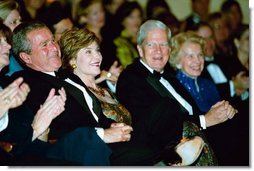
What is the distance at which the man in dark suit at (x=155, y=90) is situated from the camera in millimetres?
3396

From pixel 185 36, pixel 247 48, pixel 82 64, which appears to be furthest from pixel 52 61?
pixel 247 48

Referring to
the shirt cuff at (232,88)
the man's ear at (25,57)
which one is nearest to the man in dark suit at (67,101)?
the man's ear at (25,57)

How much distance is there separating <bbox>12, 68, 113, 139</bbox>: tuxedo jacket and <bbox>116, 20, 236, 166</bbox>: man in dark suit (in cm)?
29

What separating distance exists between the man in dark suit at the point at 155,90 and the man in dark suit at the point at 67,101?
0.53 feet

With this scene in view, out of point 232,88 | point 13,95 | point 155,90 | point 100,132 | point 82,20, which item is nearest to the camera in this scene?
point 13,95

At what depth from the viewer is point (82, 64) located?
3.36 metres

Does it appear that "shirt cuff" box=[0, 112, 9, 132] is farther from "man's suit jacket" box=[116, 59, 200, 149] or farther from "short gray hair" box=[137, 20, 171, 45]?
"short gray hair" box=[137, 20, 171, 45]

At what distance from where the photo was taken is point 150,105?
3.44 m

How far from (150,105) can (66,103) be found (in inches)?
20.6

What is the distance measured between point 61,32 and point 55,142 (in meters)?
0.68

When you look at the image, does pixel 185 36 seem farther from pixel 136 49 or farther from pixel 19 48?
pixel 19 48

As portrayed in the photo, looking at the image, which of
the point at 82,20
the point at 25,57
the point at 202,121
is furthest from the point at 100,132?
the point at 82,20

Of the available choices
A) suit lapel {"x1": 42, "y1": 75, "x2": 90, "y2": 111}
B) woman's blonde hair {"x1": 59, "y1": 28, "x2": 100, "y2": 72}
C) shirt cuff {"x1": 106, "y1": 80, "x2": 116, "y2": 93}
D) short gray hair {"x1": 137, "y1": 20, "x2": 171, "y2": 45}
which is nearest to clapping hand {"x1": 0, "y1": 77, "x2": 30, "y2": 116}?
suit lapel {"x1": 42, "y1": 75, "x2": 90, "y2": 111}

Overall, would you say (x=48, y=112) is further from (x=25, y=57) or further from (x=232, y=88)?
(x=232, y=88)
